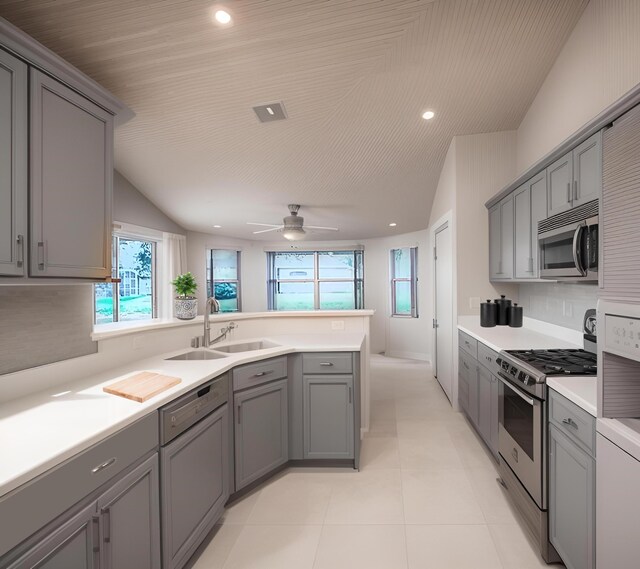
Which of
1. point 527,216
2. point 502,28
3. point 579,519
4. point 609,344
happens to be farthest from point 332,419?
point 502,28

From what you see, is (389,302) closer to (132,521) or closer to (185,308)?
(185,308)

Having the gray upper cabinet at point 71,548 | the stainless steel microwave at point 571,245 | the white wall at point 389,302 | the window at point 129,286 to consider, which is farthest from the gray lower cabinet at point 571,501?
the white wall at point 389,302

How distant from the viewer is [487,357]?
263 centimetres

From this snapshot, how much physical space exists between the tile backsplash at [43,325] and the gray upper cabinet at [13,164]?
41 centimetres

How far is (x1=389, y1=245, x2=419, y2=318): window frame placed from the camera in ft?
22.3

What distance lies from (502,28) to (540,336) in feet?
7.74

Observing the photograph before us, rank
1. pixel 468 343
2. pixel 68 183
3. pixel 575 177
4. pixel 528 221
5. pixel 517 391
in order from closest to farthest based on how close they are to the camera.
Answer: pixel 68 183 → pixel 517 391 → pixel 575 177 → pixel 528 221 → pixel 468 343

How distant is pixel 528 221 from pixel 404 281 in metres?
4.38

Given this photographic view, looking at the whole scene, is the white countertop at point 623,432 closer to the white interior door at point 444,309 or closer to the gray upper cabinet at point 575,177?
the gray upper cabinet at point 575,177

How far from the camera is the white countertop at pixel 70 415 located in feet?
3.25

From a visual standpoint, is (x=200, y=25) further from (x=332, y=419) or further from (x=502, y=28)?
(x=332, y=419)

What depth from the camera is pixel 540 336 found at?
2.92 m

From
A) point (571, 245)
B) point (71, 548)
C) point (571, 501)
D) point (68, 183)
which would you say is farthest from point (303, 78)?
point (571, 501)

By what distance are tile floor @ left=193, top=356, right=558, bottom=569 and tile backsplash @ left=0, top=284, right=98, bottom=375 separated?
1296mm
